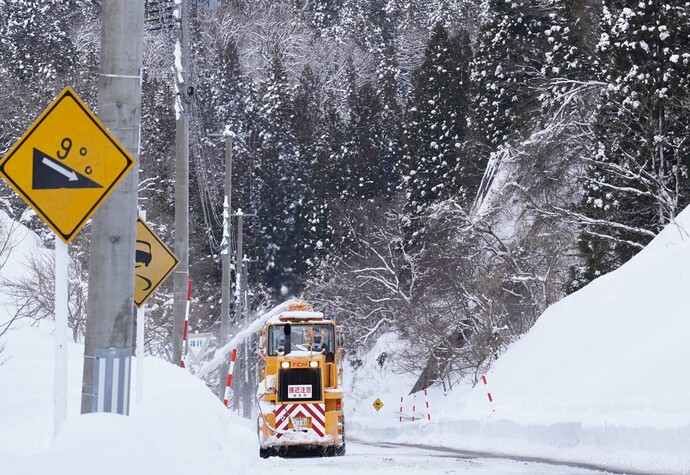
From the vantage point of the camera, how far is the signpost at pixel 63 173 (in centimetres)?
776

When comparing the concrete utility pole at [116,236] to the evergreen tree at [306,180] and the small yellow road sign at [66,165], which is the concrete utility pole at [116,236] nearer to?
the small yellow road sign at [66,165]

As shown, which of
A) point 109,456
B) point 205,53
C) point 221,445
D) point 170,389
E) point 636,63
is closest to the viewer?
point 109,456

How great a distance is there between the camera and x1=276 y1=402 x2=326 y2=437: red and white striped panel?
1795cm

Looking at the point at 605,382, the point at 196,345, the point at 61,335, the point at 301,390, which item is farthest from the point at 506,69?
the point at 61,335

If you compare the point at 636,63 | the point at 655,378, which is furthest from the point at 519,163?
the point at 655,378

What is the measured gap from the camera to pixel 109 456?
682cm

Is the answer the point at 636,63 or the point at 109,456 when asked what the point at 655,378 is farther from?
the point at 636,63

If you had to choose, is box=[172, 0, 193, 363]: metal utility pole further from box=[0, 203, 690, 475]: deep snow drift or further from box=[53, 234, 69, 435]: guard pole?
Answer: box=[53, 234, 69, 435]: guard pole

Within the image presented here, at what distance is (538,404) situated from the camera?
17797 mm

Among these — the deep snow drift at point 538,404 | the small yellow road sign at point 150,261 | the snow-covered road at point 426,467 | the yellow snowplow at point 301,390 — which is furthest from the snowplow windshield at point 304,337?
the small yellow road sign at point 150,261

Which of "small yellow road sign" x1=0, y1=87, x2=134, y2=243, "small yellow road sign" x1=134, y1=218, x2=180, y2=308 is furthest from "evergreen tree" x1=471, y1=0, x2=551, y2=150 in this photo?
"small yellow road sign" x1=0, y1=87, x2=134, y2=243

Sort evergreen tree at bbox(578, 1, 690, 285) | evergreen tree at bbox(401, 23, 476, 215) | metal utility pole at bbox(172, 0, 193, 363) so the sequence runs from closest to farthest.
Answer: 1. metal utility pole at bbox(172, 0, 193, 363)
2. evergreen tree at bbox(578, 1, 690, 285)
3. evergreen tree at bbox(401, 23, 476, 215)

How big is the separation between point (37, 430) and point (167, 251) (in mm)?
4457

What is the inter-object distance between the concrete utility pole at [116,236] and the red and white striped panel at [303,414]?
926 centimetres
